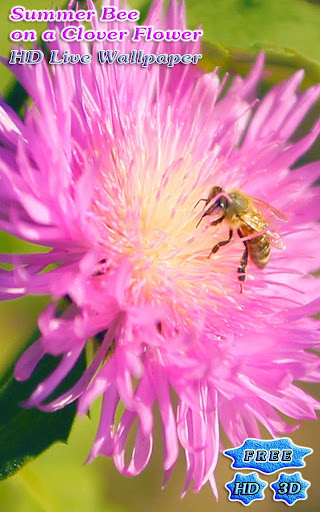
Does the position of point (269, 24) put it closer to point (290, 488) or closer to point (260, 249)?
point (260, 249)

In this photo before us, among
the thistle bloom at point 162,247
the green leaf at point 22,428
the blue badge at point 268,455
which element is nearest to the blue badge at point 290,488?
the blue badge at point 268,455

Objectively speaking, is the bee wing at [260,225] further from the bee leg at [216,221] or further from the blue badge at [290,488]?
the blue badge at [290,488]

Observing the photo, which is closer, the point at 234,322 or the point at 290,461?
the point at 234,322

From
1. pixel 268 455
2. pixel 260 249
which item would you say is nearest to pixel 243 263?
pixel 260 249

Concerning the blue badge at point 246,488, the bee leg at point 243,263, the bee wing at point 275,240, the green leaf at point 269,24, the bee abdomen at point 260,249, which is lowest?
the blue badge at point 246,488

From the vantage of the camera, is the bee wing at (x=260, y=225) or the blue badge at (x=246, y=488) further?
the blue badge at (x=246, y=488)

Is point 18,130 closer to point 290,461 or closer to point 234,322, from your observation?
point 234,322

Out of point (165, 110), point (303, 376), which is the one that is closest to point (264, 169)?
point (165, 110)
